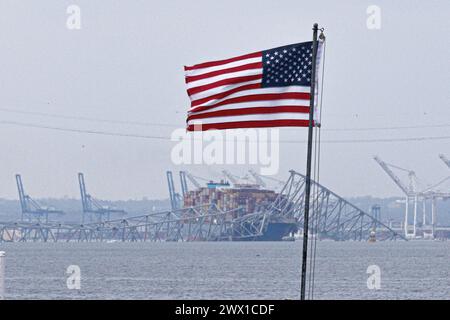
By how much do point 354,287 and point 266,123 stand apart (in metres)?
63.6

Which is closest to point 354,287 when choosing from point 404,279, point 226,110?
point 404,279

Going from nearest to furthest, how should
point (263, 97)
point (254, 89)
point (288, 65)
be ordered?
1. point (288, 65)
2. point (263, 97)
3. point (254, 89)

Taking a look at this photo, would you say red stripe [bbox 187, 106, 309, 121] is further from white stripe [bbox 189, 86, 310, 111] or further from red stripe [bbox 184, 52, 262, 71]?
red stripe [bbox 184, 52, 262, 71]

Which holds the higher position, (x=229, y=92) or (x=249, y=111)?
(x=229, y=92)

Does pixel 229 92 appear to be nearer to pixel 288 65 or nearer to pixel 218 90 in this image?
pixel 218 90

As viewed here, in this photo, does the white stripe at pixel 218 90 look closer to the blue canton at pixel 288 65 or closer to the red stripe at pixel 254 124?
the blue canton at pixel 288 65

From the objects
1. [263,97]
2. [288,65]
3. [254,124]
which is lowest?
[254,124]

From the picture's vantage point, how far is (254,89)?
55.8 feet

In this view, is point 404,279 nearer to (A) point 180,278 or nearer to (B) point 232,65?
(A) point 180,278

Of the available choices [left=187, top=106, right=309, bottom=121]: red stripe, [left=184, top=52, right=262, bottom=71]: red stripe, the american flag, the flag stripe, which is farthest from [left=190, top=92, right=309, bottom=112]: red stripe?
[left=184, top=52, right=262, bottom=71]: red stripe

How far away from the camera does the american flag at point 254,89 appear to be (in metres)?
16.7

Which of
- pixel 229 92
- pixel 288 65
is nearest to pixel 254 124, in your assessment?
pixel 229 92

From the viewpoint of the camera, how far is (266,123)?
55.7 ft

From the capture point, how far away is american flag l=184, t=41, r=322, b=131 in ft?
54.8
